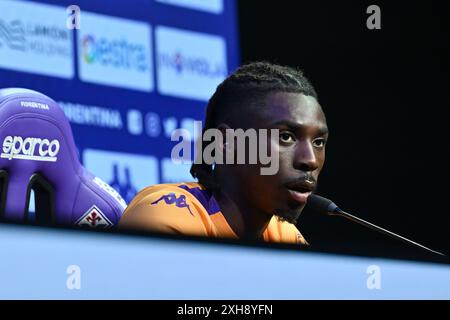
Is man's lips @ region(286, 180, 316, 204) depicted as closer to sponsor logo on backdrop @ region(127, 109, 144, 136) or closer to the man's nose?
the man's nose

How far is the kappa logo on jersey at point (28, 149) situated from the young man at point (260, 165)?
25 cm

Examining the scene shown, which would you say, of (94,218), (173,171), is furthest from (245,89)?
(173,171)

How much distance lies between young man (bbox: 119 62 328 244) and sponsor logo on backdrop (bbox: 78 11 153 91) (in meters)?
0.57

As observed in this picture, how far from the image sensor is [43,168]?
2.69 meters

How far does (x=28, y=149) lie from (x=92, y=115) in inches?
20.2

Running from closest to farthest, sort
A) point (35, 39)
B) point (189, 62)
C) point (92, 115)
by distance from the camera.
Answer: point (35, 39) < point (92, 115) < point (189, 62)

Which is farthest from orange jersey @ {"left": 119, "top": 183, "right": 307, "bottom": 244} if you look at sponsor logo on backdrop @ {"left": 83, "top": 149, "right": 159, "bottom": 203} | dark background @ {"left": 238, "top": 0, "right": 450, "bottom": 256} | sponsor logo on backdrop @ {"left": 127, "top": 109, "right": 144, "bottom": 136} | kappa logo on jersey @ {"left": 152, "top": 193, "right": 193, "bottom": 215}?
dark background @ {"left": 238, "top": 0, "right": 450, "bottom": 256}

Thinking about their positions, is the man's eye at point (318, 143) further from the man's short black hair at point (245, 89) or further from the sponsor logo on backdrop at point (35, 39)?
the sponsor logo on backdrop at point (35, 39)

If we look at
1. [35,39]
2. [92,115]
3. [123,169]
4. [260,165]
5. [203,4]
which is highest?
[203,4]

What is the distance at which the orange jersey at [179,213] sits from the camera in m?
2.49

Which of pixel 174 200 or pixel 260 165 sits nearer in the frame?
pixel 174 200

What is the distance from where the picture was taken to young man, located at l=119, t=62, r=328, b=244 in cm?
268

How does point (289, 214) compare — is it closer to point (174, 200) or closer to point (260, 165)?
point (260, 165)

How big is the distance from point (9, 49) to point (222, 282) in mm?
1068
